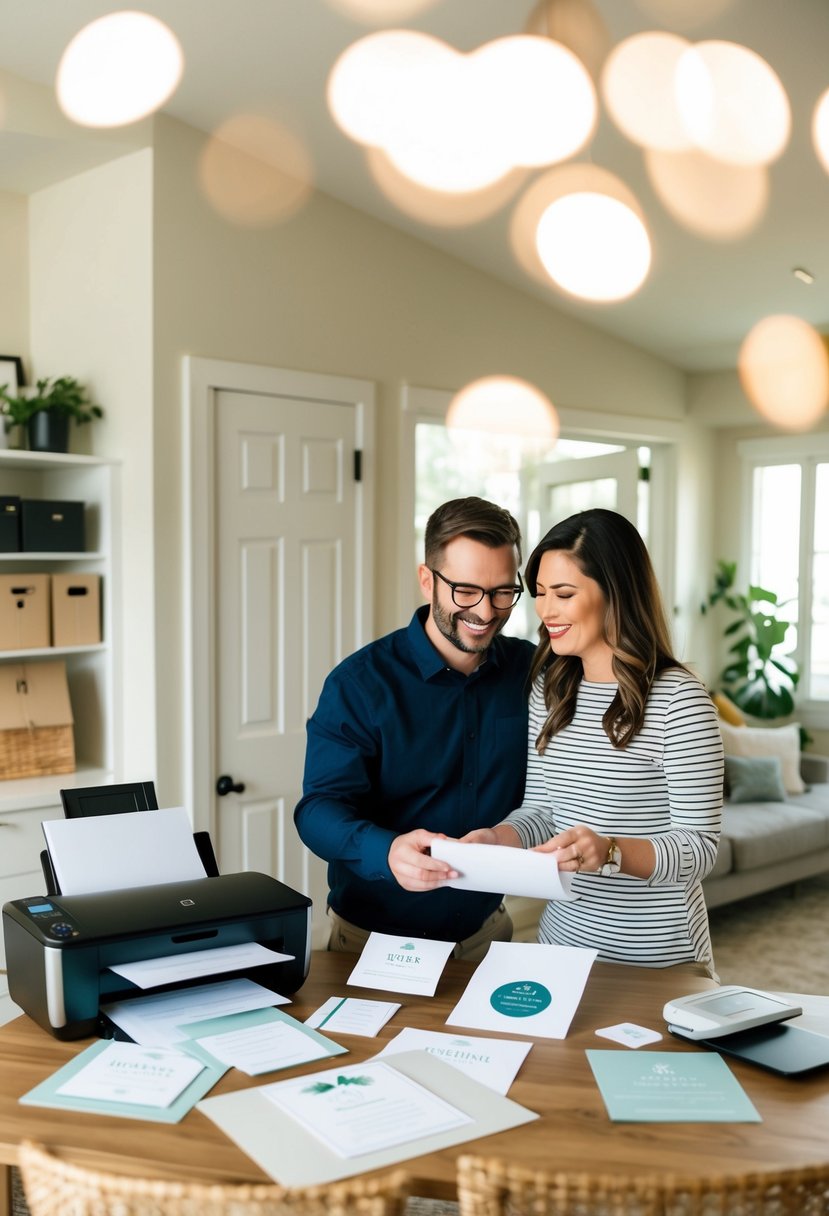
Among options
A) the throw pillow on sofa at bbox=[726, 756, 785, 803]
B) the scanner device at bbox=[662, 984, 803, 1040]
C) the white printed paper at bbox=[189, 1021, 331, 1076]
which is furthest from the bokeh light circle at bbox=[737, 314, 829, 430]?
the white printed paper at bbox=[189, 1021, 331, 1076]

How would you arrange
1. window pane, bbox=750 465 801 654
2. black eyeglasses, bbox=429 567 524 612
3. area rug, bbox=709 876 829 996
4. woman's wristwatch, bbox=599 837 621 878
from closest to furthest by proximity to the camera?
woman's wristwatch, bbox=599 837 621 878, black eyeglasses, bbox=429 567 524 612, area rug, bbox=709 876 829 996, window pane, bbox=750 465 801 654

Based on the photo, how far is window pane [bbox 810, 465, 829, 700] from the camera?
19.4 ft

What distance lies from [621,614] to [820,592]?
14.0ft

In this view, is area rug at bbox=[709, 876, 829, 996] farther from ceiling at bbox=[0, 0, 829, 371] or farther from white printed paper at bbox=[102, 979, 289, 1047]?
white printed paper at bbox=[102, 979, 289, 1047]

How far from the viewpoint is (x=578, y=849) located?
174 cm

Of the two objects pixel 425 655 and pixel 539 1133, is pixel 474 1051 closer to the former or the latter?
pixel 539 1133

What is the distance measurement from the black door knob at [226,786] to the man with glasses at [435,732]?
1452 millimetres

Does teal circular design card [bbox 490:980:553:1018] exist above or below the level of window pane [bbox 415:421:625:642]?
below

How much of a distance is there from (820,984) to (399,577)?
7.34 ft

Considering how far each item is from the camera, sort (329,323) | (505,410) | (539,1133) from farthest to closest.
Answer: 1. (505,410)
2. (329,323)
3. (539,1133)

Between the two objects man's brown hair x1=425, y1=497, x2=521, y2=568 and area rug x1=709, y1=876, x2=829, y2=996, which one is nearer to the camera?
man's brown hair x1=425, y1=497, x2=521, y2=568

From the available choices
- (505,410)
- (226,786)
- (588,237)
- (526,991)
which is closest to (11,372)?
(226,786)

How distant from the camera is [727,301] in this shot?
463 cm

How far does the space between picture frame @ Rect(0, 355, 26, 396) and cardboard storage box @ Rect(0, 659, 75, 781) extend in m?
0.96
